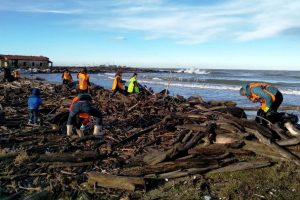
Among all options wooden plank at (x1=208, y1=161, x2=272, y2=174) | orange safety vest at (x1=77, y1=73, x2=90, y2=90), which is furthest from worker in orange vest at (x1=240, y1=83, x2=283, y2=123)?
orange safety vest at (x1=77, y1=73, x2=90, y2=90)

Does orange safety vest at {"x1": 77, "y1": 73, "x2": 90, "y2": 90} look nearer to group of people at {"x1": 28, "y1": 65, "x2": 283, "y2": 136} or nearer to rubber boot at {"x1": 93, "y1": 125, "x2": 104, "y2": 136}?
group of people at {"x1": 28, "y1": 65, "x2": 283, "y2": 136}

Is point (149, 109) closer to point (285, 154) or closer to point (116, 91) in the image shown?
point (116, 91)

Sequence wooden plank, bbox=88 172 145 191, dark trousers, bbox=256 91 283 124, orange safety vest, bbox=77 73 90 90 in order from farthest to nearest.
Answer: orange safety vest, bbox=77 73 90 90
dark trousers, bbox=256 91 283 124
wooden plank, bbox=88 172 145 191

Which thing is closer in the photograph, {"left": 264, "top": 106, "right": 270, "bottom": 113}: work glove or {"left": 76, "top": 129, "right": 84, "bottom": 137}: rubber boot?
{"left": 264, "top": 106, "right": 270, "bottom": 113}: work glove

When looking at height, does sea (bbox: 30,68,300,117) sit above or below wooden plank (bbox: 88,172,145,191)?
below

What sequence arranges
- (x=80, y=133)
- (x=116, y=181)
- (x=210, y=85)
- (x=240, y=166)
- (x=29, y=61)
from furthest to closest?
1. (x=29, y=61)
2. (x=210, y=85)
3. (x=80, y=133)
4. (x=240, y=166)
5. (x=116, y=181)

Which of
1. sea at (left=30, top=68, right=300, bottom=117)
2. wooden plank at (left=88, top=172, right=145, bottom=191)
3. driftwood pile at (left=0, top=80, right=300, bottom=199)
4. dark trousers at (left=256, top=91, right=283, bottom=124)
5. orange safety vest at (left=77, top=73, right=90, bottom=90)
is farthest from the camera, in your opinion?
sea at (left=30, top=68, right=300, bottom=117)

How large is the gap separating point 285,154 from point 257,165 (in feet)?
2.26

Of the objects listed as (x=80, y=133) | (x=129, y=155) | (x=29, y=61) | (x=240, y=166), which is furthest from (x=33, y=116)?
(x=29, y=61)

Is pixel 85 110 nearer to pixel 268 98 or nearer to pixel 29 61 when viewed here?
pixel 268 98

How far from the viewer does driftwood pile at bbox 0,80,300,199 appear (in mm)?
7816

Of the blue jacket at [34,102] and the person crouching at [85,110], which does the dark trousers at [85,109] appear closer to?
the person crouching at [85,110]

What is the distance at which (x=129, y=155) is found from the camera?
9414 millimetres

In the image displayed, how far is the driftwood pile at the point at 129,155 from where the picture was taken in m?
7.82
